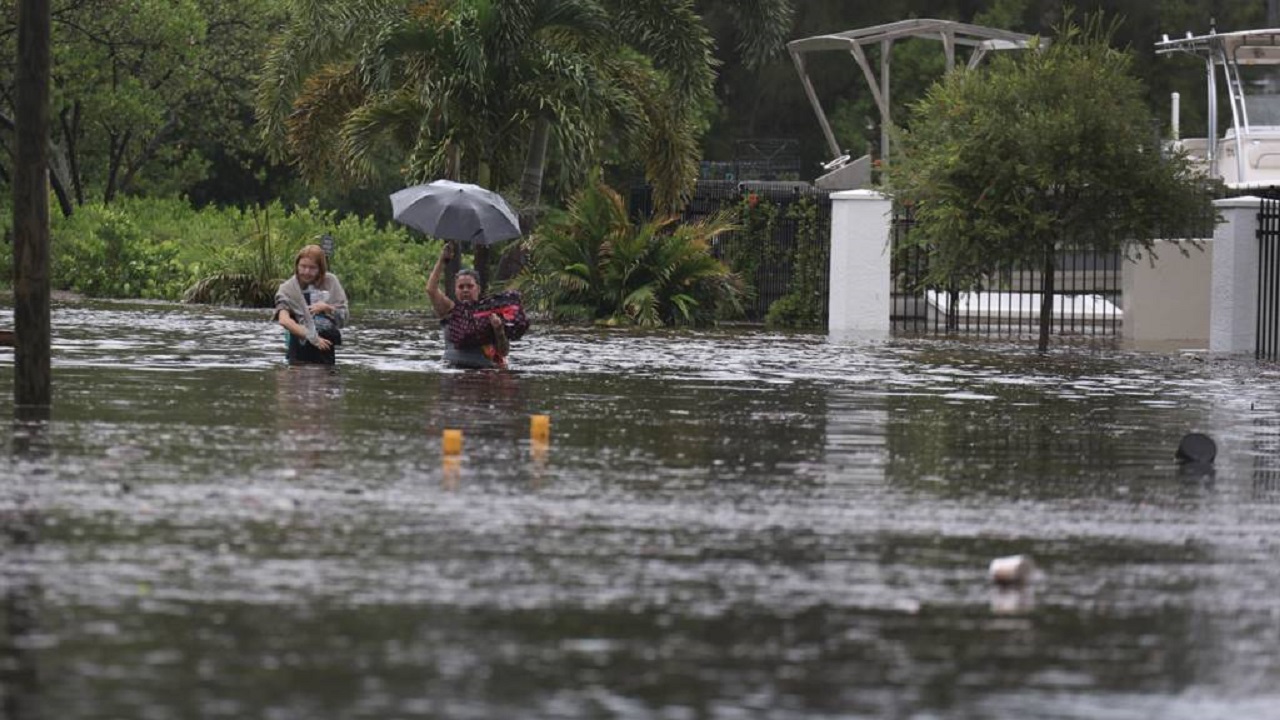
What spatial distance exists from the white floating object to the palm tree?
1032 inches

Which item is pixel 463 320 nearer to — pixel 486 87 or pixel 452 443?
pixel 452 443

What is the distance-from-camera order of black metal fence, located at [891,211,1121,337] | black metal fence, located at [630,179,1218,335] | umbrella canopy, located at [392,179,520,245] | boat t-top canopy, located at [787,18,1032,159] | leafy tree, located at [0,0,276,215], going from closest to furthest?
umbrella canopy, located at [392,179,520,245], black metal fence, located at [891,211,1121,337], black metal fence, located at [630,179,1218,335], boat t-top canopy, located at [787,18,1032,159], leafy tree, located at [0,0,276,215]

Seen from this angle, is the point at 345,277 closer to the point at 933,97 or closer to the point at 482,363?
the point at 933,97

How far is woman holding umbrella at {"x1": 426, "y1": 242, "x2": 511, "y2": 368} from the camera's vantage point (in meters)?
21.7

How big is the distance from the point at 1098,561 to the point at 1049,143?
63.6 feet

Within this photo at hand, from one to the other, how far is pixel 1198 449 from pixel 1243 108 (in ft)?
73.4

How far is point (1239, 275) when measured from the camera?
30.4 meters

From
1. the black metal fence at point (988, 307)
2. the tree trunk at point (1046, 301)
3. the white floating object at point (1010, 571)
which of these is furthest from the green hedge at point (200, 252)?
the white floating object at point (1010, 571)

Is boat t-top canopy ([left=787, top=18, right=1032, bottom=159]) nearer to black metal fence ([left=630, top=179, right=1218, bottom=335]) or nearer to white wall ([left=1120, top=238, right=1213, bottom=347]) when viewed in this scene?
black metal fence ([left=630, top=179, right=1218, bottom=335])

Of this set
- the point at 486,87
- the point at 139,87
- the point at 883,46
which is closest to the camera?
the point at 486,87

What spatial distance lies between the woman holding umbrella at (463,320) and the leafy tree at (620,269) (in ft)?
43.7

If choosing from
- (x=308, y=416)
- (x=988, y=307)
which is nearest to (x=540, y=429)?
(x=308, y=416)

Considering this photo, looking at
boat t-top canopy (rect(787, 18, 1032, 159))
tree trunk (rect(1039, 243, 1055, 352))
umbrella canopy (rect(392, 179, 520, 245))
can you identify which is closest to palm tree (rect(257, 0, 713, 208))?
boat t-top canopy (rect(787, 18, 1032, 159))

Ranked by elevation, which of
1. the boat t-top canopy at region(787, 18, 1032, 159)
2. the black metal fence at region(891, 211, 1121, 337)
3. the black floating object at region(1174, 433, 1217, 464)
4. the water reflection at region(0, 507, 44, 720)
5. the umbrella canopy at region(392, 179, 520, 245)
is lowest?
the water reflection at region(0, 507, 44, 720)
